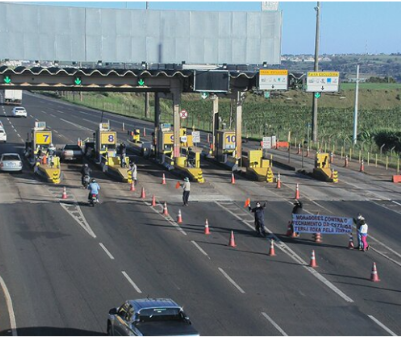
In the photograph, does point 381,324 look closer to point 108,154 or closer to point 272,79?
point 272,79

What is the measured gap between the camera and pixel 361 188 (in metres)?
45.5

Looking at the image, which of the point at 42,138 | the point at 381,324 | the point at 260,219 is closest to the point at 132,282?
the point at 381,324

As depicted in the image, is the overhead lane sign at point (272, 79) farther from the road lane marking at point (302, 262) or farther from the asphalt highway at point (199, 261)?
the road lane marking at point (302, 262)

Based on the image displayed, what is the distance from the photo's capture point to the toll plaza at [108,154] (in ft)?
152

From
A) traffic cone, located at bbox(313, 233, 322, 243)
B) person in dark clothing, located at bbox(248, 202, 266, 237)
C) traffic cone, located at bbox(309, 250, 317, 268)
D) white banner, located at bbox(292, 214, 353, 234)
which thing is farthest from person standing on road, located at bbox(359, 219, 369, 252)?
person in dark clothing, located at bbox(248, 202, 266, 237)

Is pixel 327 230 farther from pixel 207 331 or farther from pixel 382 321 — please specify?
pixel 207 331

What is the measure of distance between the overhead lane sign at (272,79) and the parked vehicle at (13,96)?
63.4 metres

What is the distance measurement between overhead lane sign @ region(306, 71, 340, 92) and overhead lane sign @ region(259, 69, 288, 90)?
4446mm

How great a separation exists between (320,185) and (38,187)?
15.6 metres

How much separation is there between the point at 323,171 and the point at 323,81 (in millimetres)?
9536

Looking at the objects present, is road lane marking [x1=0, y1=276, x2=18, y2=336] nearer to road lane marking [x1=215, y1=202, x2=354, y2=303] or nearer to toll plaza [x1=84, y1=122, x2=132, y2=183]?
road lane marking [x1=215, y1=202, x2=354, y2=303]

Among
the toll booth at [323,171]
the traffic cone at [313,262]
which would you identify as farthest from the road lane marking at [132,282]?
the toll booth at [323,171]

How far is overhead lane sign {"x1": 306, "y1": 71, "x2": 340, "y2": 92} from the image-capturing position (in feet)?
180

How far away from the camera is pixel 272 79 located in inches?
1982
